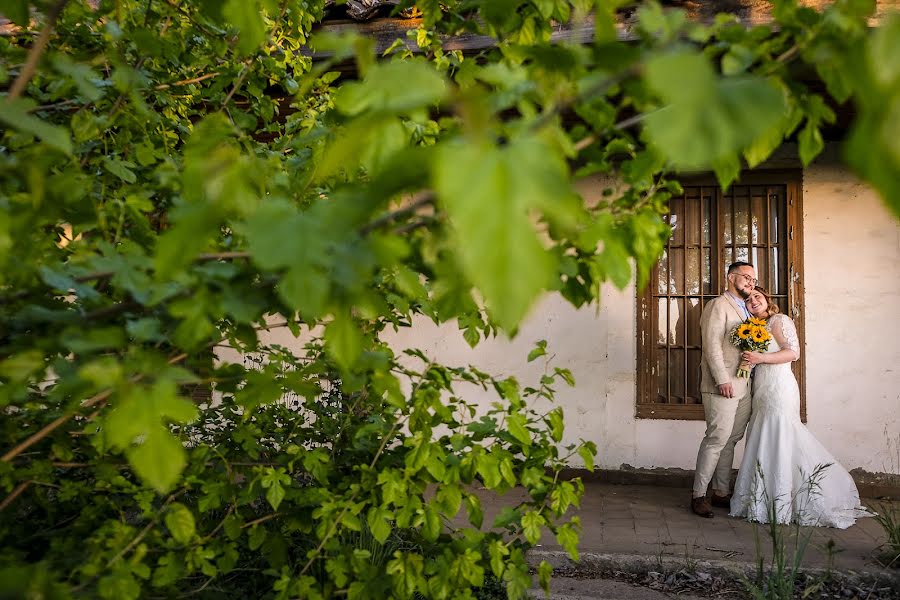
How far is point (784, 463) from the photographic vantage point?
5180 millimetres

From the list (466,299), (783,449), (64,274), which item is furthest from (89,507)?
(783,449)

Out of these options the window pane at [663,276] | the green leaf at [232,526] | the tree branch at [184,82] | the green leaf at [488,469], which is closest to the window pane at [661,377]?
the window pane at [663,276]

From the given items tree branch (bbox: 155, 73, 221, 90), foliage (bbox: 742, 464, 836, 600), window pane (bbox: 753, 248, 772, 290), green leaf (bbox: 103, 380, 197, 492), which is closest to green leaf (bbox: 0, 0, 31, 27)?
green leaf (bbox: 103, 380, 197, 492)

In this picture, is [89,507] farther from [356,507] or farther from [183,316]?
[183,316]

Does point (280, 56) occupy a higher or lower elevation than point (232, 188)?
higher

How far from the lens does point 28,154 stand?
1.23 meters

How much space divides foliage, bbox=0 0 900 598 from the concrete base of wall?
4.02 metres

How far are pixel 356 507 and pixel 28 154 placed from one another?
3.92 ft

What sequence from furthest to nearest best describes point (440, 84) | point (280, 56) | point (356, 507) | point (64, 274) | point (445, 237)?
point (280, 56)
point (356, 507)
point (64, 274)
point (445, 237)
point (440, 84)

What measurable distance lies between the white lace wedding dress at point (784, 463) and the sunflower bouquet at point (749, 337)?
0.19m

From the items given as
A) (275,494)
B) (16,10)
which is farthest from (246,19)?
(275,494)

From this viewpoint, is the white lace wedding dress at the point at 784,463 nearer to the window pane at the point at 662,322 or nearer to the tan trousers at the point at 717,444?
the tan trousers at the point at 717,444

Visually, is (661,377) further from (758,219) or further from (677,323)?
(758,219)

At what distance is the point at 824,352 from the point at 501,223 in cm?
652
